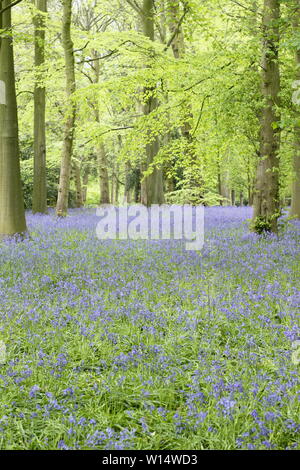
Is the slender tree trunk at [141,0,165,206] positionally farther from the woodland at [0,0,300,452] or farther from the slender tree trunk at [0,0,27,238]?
the slender tree trunk at [0,0,27,238]

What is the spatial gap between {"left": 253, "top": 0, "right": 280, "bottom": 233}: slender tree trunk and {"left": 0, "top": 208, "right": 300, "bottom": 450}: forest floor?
10.1 feet

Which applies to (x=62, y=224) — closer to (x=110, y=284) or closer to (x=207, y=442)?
(x=110, y=284)

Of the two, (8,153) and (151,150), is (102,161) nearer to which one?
(151,150)

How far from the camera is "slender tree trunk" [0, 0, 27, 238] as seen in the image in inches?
408

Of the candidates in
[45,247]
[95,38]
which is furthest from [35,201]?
[45,247]

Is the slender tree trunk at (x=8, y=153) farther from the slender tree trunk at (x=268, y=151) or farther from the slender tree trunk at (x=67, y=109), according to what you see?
the slender tree trunk at (x=268, y=151)

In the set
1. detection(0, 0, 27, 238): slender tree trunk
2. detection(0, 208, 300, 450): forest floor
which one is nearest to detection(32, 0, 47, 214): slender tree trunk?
detection(0, 0, 27, 238): slender tree trunk

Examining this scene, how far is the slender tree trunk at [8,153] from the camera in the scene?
10352 millimetres

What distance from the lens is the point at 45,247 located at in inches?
358

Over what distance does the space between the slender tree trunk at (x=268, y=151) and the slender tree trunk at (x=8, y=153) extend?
612cm

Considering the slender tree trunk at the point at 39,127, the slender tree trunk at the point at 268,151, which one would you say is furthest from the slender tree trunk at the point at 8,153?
the slender tree trunk at the point at 39,127

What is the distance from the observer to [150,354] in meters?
3.90

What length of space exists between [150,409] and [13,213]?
27.7 ft

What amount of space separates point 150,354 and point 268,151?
7697mm
